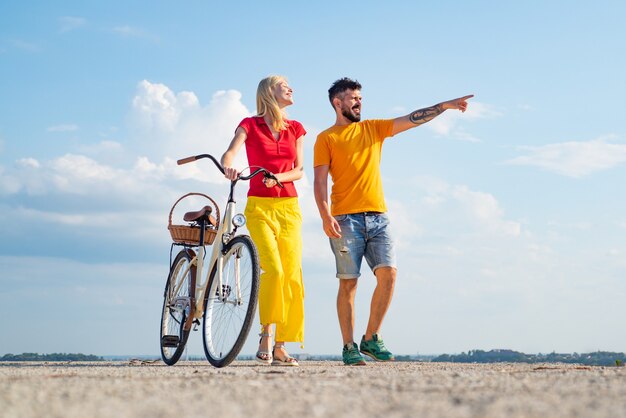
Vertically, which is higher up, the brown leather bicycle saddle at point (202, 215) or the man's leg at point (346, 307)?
the brown leather bicycle saddle at point (202, 215)

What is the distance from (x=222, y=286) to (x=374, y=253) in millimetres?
1543

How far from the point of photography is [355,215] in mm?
7441

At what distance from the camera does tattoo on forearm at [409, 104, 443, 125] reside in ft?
25.1

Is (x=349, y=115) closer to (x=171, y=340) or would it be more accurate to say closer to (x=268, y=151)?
(x=268, y=151)

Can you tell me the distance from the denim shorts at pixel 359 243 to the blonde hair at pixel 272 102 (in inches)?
42.7

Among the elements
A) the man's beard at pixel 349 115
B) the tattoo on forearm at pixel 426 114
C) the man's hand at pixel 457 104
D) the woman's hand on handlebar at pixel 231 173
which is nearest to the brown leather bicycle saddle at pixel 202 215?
the woman's hand on handlebar at pixel 231 173

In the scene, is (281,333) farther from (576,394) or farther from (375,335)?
(576,394)

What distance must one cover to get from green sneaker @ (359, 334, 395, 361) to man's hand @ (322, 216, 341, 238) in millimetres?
1069

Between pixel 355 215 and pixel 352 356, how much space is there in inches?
53.1

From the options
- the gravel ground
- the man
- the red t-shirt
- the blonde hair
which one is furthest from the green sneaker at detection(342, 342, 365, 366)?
the gravel ground

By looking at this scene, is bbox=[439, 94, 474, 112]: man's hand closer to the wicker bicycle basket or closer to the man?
the man

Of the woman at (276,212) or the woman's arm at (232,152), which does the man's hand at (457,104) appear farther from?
the woman's arm at (232,152)

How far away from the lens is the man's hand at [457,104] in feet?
24.3

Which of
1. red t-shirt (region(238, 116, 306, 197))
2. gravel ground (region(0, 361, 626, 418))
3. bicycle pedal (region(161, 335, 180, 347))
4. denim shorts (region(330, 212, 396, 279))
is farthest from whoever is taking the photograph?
bicycle pedal (region(161, 335, 180, 347))
